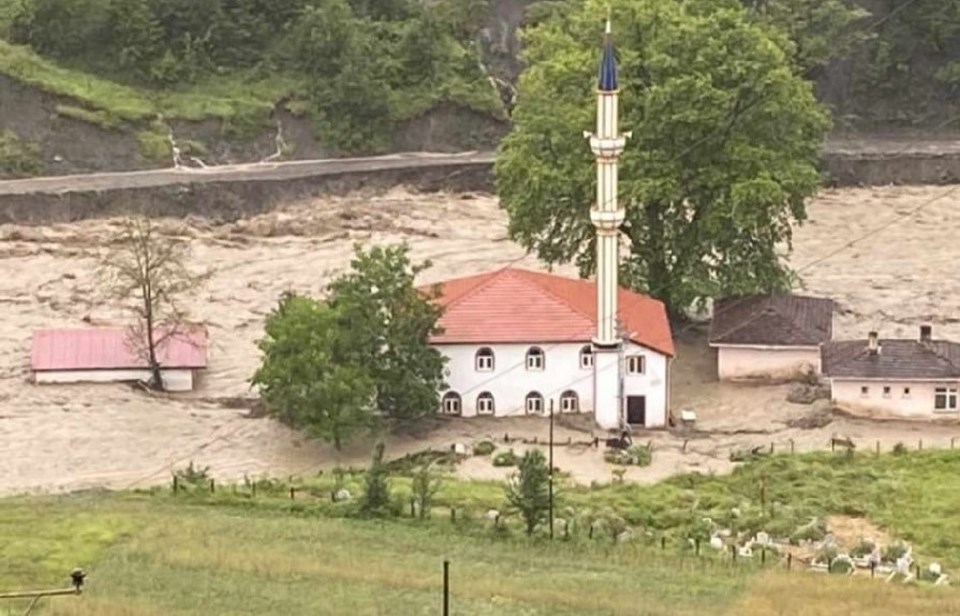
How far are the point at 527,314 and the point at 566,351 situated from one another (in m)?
1.20

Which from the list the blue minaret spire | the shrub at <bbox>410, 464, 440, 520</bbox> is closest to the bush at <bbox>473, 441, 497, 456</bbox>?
the shrub at <bbox>410, 464, 440, 520</bbox>

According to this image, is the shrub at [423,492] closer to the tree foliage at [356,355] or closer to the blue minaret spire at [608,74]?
the tree foliage at [356,355]

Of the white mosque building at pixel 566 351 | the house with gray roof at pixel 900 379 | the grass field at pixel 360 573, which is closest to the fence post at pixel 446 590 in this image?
the grass field at pixel 360 573

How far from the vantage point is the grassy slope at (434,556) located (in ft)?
98.3

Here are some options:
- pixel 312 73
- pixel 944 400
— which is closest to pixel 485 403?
pixel 944 400

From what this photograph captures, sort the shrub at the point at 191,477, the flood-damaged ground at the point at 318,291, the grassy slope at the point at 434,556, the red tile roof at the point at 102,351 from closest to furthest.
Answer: the grassy slope at the point at 434,556, the shrub at the point at 191,477, the flood-damaged ground at the point at 318,291, the red tile roof at the point at 102,351

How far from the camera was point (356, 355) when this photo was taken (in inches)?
1661

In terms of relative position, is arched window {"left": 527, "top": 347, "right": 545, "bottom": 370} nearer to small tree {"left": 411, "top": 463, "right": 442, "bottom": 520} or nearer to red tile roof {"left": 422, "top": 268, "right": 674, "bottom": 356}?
red tile roof {"left": 422, "top": 268, "right": 674, "bottom": 356}

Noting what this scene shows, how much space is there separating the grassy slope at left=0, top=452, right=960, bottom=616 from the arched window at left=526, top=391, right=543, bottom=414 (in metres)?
5.41

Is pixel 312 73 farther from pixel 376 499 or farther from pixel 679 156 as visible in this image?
pixel 376 499

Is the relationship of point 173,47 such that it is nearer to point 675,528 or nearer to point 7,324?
point 7,324

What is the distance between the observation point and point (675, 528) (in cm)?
3584

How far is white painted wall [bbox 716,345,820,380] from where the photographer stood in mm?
47062

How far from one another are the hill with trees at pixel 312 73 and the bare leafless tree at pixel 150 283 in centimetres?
941
